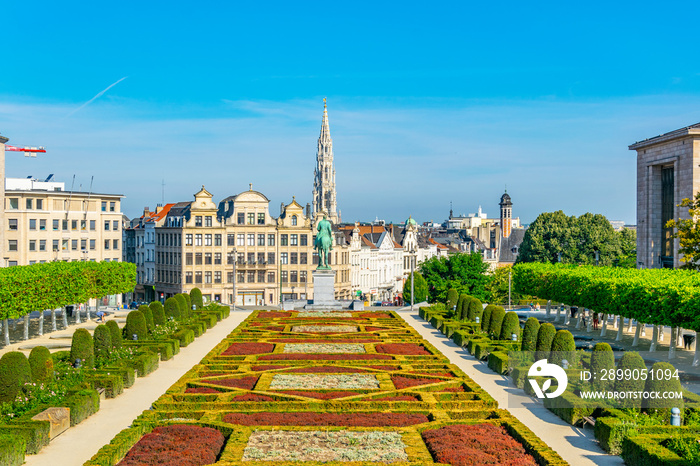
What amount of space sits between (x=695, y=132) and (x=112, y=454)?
2886 inches

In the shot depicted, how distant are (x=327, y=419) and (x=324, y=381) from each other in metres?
7.57

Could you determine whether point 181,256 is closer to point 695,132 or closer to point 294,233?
point 294,233

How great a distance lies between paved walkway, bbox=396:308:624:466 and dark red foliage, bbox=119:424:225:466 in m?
10.9

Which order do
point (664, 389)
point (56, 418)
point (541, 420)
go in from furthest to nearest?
point (541, 420)
point (56, 418)
point (664, 389)

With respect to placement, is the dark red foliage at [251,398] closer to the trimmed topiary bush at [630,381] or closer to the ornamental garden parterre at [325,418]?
the ornamental garden parterre at [325,418]

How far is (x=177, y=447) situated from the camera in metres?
23.7

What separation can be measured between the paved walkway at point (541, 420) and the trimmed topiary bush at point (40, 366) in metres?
18.2

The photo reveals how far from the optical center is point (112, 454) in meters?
22.6

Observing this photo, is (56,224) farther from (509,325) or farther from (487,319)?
(509,325)

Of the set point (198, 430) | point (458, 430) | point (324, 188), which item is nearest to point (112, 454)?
point (198, 430)

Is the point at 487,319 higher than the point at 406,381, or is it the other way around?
the point at 487,319

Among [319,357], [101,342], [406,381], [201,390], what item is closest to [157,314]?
[101,342]

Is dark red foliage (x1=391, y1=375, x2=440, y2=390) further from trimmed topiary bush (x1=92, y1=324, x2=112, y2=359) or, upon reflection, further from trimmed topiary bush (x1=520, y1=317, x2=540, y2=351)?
trimmed topiary bush (x1=92, y1=324, x2=112, y2=359)

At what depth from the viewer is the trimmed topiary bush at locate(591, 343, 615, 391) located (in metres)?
30.4
